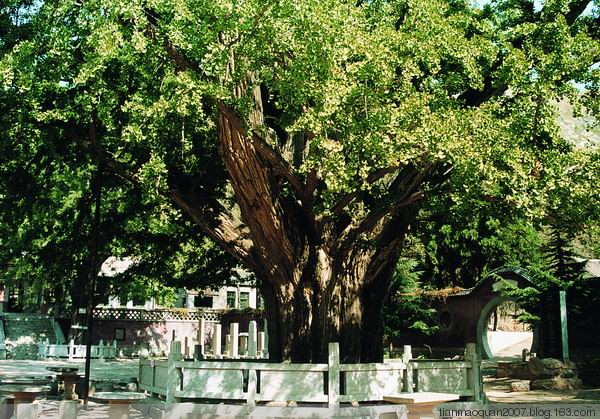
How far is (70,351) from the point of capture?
1419 inches

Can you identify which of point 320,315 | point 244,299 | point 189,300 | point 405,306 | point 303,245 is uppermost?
point 303,245

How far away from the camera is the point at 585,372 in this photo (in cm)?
2244

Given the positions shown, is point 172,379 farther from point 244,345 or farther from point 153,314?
point 153,314

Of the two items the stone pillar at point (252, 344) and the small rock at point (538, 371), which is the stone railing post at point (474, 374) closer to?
the small rock at point (538, 371)

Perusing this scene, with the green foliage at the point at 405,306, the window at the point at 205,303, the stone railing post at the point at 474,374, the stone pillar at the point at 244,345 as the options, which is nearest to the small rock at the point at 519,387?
the stone railing post at the point at 474,374

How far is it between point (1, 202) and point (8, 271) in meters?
23.2

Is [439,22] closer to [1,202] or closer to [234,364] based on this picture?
[234,364]

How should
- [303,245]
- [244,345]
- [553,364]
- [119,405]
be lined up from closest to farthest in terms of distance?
[119,405]
[303,245]
[553,364]
[244,345]

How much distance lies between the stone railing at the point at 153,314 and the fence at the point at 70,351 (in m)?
5.25

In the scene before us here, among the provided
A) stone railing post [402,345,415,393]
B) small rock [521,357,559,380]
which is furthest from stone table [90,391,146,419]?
small rock [521,357,559,380]

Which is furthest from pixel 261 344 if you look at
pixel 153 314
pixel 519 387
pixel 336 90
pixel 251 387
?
pixel 153 314

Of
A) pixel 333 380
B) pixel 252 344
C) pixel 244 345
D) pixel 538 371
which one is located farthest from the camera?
pixel 244 345

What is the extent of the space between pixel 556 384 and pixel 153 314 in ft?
103

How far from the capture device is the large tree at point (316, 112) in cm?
1116
